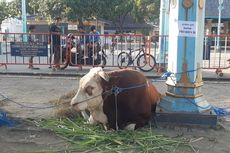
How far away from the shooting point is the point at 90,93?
5.89 m

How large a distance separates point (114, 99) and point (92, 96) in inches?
14.7

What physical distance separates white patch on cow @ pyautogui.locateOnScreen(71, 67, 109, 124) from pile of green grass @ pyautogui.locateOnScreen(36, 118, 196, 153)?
1.12 ft

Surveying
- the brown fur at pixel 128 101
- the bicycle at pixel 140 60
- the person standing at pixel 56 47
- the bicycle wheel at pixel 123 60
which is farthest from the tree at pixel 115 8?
the brown fur at pixel 128 101

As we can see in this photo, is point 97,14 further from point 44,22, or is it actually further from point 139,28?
point 139,28

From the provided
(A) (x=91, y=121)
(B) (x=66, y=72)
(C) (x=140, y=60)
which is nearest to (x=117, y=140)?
(A) (x=91, y=121)

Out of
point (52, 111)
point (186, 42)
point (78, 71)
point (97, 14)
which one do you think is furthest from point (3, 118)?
point (97, 14)

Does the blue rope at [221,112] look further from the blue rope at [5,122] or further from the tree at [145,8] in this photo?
the tree at [145,8]

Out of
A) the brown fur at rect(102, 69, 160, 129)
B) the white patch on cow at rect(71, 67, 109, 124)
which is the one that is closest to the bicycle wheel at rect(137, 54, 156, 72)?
the brown fur at rect(102, 69, 160, 129)

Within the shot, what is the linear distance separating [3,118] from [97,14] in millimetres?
39345

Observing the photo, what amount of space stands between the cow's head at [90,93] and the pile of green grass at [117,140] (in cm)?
40

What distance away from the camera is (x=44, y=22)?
53.3 meters

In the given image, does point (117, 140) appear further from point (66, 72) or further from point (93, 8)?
point (93, 8)

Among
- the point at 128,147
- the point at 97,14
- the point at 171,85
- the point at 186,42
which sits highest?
the point at 97,14

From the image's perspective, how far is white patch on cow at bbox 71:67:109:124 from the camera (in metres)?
5.87
